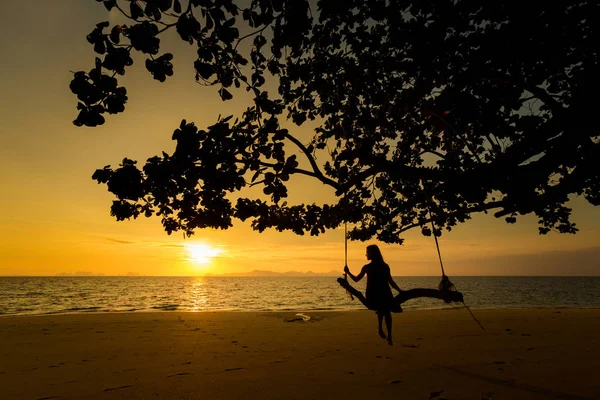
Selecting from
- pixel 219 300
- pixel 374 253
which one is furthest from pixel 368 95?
pixel 219 300

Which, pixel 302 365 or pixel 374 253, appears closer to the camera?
pixel 302 365

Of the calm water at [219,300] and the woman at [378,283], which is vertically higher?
the woman at [378,283]

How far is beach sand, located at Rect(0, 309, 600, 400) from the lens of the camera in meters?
5.60

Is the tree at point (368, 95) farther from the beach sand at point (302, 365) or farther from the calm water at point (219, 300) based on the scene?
the calm water at point (219, 300)

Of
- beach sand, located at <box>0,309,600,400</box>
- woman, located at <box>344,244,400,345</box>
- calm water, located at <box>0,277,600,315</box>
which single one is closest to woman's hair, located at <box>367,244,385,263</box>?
woman, located at <box>344,244,400,345</box>

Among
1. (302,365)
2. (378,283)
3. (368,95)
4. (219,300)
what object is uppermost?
(368,95)

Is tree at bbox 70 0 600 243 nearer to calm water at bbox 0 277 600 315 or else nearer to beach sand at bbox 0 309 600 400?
beach sand at bbox 0 309 600 400

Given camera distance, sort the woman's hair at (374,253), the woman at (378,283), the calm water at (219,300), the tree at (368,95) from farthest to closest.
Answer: the calm water at (219,300) < the woman's hair at (374,253) < the woman at (378,283) < the tree at (368,95)

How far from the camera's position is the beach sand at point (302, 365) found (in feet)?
18.4

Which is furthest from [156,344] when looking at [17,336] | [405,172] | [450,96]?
[450,96]

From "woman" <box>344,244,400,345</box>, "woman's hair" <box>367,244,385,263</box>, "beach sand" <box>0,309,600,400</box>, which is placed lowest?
"beach sand" <box>0,309,600,400</box>

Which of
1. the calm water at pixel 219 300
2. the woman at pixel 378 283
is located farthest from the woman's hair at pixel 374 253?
the calm water at pixel 219 300

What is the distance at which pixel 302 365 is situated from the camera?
737 cm

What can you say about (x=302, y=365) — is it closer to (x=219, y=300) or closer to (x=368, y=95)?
Result: (x=368, y=95)
